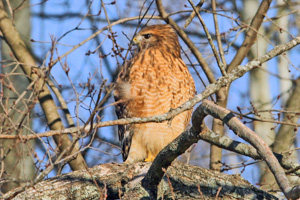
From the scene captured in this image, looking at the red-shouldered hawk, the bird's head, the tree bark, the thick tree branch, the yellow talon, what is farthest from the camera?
the bird's head

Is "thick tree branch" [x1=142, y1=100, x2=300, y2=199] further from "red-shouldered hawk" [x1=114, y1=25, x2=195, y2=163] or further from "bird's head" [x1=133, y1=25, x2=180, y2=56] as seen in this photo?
"bird's head" [x1=133, y1=25, x2=180, y2=56]

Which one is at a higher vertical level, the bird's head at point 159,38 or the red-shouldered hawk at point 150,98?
the bird's head at point 159,38

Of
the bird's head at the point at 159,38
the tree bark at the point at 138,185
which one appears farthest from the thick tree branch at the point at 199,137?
the bird's head at the point at 159,38

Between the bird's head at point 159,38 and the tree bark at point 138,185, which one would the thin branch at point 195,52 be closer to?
the bird's head at point 159,38

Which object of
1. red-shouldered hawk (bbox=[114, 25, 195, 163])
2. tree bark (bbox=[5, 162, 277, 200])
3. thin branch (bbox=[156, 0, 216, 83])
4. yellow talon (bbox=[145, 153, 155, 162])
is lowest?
tree bark (bbox=[5, 162, 277, 200])

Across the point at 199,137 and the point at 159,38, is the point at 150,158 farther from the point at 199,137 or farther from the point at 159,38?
the point at 199,137

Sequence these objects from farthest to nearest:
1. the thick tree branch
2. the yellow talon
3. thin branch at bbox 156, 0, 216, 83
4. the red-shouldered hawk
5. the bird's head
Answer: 1. the bird's head
2. thin branch at bbox 156, 0, 216, 83
3. the yellow talon
4. the red-shouldered hawk
5. the thick tree branch

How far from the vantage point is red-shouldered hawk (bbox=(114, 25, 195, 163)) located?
15.6 ft

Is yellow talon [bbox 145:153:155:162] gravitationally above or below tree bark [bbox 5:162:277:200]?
above

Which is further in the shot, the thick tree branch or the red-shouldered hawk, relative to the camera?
the red-shouldered hawk

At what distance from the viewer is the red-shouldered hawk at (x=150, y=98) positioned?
4.74 meters

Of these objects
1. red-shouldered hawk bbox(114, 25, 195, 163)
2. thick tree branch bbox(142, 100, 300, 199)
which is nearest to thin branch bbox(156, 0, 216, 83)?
red-shouldered hawk bbox(114, 25, 195, 163)

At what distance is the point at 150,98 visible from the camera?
473cm

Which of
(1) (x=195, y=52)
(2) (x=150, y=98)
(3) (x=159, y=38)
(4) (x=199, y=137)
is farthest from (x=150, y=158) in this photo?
(4) (x=199, y=137)
